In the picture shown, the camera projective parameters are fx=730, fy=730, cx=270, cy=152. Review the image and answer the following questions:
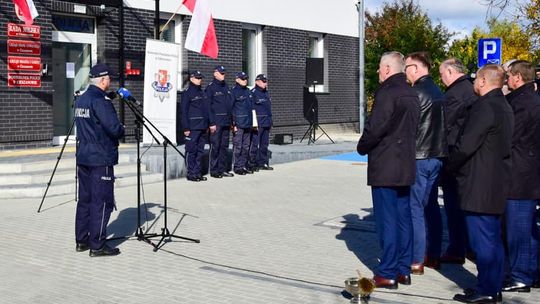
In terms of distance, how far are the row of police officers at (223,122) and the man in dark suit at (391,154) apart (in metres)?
7.93

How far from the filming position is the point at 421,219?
7070 mm

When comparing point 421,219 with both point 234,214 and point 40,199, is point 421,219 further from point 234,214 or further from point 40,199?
point 40,199

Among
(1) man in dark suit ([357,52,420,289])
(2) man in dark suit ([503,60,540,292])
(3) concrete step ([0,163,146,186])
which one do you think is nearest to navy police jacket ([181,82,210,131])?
(3) concrete step ([0,163,146,186])

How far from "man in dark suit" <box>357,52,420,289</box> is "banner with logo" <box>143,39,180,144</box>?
9.09m

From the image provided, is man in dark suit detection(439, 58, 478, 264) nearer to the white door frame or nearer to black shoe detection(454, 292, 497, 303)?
black shoe detection(454, 292, 497, 303)

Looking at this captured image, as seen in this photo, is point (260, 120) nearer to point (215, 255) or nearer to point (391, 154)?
point (215, 255)

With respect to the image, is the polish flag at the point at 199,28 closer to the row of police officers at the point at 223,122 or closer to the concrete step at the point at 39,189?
the row of police officers at the point at 223,122

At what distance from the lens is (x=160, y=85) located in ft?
50.1

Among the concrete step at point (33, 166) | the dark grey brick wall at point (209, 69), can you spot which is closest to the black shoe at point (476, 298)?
the concrete step at point (33, 166)

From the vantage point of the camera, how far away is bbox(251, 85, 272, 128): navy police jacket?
15578mm

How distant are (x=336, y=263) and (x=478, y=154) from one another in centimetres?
228

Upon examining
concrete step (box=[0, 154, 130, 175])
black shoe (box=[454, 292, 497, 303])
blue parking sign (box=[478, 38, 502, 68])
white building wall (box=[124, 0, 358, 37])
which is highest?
white building wall (box=[124, 0, 358, 37])

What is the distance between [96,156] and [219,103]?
687cm

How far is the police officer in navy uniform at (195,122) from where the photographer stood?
14102 millimetres
